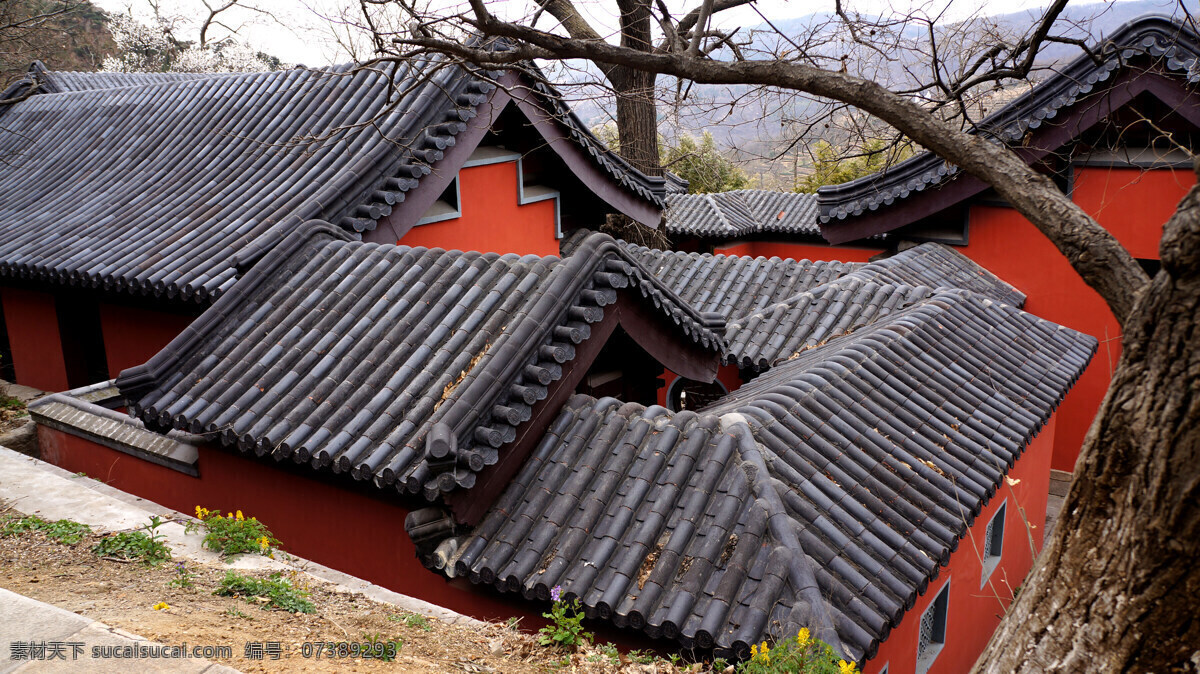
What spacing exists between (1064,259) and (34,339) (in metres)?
14.6

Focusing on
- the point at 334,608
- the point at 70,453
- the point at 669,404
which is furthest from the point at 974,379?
the point at 70,453

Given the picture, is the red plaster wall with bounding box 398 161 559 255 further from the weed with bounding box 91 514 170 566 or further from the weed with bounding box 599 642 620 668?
the weed with bounding box 599 642 620 668

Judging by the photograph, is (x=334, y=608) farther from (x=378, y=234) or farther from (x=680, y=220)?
(x=680, y=220)

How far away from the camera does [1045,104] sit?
1062cm

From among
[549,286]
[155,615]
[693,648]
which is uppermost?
[549,286]

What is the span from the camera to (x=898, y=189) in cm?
1188

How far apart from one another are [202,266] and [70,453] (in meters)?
2.29

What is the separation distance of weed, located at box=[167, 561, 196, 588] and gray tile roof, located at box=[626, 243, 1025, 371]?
5.57 meters

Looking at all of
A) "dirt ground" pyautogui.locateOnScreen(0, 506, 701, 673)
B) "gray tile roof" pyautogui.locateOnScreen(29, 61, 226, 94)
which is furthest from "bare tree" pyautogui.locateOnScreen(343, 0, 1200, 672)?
"gray tile roof" pyautogui.locateOnScreen(29, 61, 226, 94)

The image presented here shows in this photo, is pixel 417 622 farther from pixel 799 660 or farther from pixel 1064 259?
pixel 1064 259

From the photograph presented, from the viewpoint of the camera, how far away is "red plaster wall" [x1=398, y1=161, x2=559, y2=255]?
9844 millimetres

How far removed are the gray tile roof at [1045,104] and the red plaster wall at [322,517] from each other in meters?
5.45

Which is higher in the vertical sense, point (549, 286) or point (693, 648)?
point (549, 286)

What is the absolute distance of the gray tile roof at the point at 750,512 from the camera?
4.19 meters
